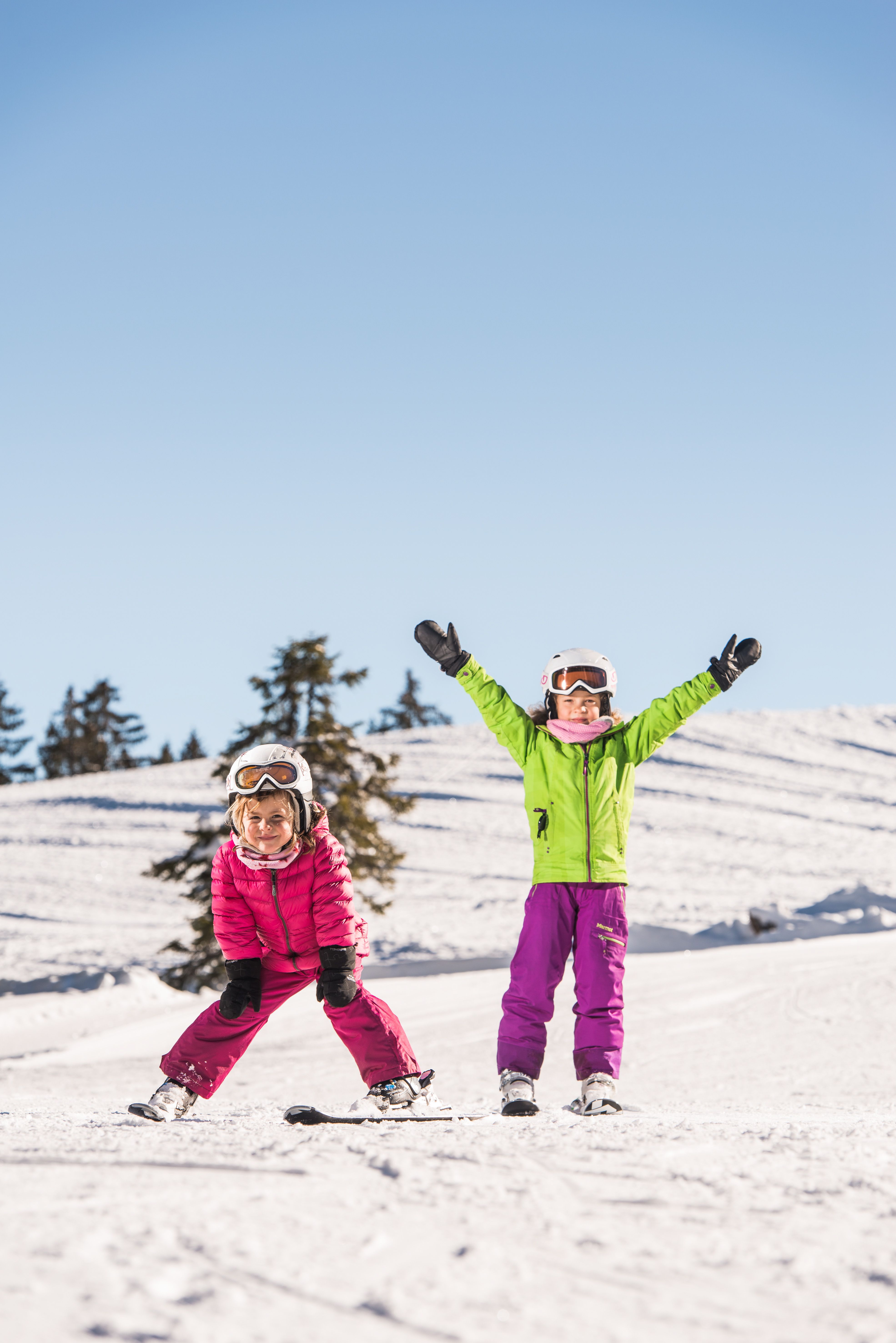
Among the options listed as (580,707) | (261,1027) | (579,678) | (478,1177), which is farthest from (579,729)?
(478,1177)

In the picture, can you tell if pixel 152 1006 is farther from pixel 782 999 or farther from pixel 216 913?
pixel 216 913

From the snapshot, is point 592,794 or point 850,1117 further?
point 592,794

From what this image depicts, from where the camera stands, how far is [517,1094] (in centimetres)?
382

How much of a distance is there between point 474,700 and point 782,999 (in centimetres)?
487

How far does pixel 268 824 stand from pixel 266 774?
0.20 meters

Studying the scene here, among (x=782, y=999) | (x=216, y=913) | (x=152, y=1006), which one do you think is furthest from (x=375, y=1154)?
(x=152, y=1006)

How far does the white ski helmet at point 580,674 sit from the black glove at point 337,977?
1.42 metres

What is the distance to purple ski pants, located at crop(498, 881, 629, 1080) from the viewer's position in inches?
157

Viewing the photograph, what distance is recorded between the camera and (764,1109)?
4766mm

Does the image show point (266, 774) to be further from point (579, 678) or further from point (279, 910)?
point (579, 678)

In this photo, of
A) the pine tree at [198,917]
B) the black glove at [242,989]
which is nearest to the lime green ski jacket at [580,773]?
the black glove at [242,989]

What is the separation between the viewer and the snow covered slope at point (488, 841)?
16406 mm

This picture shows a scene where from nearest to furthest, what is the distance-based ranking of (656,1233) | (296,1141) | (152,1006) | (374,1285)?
(374,1285) → (656,1233) → (296,1141) → (152,1006)

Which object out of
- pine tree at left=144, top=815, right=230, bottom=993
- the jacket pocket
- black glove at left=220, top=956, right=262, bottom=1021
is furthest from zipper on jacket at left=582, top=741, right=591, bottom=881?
pine tree at left=144, top=815, right=230, bottom=993
